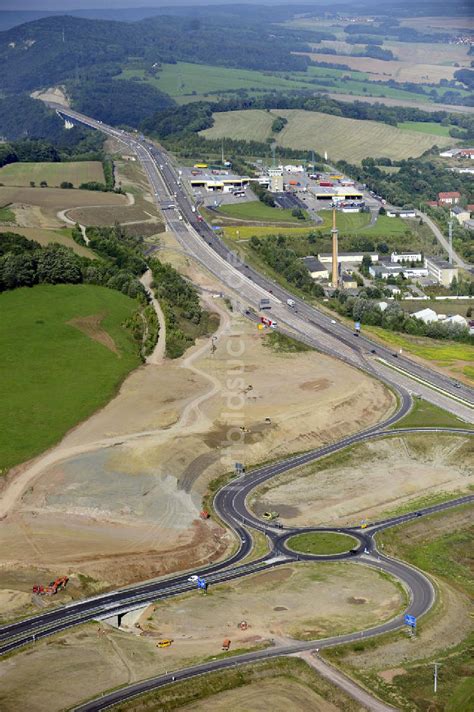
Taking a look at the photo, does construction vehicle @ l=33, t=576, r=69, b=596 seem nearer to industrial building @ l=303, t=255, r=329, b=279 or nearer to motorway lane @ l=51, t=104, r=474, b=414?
motorway lane @ l=51, t=104, r=474, b=414

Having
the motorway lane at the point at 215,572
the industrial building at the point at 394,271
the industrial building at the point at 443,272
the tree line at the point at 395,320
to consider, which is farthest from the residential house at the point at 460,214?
the motorway lane at the point at 215,572

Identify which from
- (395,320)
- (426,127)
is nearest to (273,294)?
(395,320)

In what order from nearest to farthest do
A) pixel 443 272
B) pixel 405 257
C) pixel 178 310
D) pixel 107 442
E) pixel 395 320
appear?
pixel 107 442 → pixel 178 310 → pixel 395 320 → pixel 443 272 → pixel 405 257

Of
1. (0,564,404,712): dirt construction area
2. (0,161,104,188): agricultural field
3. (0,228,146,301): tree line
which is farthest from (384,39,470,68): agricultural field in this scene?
(0,564,404,712): dirt construction area

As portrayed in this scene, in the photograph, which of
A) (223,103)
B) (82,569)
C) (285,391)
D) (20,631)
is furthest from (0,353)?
(223,103)

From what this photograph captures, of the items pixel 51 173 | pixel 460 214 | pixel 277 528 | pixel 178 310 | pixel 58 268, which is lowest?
pixel 460 214

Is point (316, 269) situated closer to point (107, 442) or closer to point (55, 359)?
point (55, 359)
